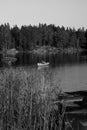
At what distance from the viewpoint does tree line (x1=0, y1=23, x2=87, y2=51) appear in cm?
11550

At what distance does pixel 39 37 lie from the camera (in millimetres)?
124312

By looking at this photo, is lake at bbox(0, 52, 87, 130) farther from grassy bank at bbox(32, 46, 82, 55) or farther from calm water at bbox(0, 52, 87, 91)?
grassy bank at bbox(32, 46, 82, 55)

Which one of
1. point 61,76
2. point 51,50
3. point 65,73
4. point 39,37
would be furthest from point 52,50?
point 61,76

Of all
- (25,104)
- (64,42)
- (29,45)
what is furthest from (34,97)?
(64,42)

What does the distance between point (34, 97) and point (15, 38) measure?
Result: 116814 millimetres

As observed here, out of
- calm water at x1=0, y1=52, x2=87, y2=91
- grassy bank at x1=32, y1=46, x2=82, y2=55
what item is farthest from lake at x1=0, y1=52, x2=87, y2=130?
grassy bank at x1=32, y1=46, x2=82, y2=55

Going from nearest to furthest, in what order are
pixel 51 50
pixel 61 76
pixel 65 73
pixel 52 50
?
pixel 61 76 → pixel 65 73 → pixel 52 50 → pixel 51 50

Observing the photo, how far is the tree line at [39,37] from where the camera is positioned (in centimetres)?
11550

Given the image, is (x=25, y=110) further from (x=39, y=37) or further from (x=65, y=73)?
(x=39, y=37)

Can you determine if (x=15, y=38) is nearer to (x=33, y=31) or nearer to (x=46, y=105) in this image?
(x=33, y=31)

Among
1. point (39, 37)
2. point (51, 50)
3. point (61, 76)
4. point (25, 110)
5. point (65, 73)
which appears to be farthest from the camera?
point (51, 50)

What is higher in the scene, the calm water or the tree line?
the tree line

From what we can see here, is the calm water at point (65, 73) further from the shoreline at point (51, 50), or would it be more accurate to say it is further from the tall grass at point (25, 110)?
the shoreline at point (51, 50)

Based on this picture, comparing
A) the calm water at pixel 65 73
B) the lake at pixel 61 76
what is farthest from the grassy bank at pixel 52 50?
the lake at pixel 61 76
